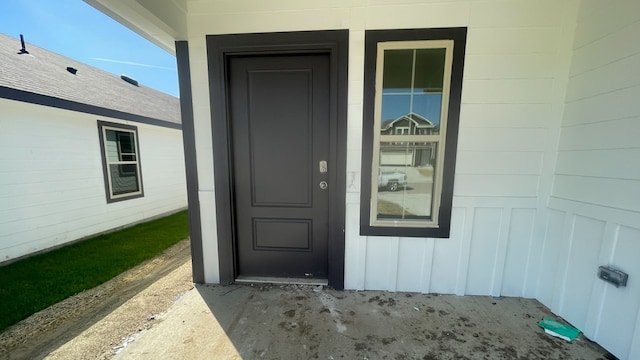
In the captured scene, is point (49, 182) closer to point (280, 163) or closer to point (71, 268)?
point (71, 268)

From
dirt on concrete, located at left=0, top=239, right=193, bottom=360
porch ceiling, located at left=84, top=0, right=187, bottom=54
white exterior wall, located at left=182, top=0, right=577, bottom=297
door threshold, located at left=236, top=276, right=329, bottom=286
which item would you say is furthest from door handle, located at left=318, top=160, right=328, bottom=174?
dirt on concrete, located at left=0, top=239, right=193, bottom=360

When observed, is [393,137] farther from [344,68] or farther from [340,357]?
[340,357]

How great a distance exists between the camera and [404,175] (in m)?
1.91

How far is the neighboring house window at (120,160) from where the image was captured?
389 cm

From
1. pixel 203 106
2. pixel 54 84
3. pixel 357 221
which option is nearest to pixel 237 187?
pixel 203 106

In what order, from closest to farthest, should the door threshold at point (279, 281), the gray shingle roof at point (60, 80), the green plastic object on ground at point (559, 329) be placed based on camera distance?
1. the green plastic object on ground at point (559, 329)
2. the door threshold at point (279, 281)
3. the gray shingle roof at point (60, 80)

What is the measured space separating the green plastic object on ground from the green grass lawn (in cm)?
396

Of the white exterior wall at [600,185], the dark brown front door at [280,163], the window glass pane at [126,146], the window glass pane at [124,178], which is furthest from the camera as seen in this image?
the window glass pane at [126,146]

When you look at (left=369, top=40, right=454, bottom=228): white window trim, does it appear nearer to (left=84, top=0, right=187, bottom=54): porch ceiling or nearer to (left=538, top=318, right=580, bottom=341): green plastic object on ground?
(left=538, top=318, right=580, bottom=341): green plastic object on ground

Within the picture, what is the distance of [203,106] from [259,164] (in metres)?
0.71

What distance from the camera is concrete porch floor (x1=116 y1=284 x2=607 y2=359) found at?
1.38 metres

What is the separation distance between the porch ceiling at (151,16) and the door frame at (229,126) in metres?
0.24

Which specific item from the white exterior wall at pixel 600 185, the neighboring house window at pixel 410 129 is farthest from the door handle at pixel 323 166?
the white exterior wall at pixel 600 185

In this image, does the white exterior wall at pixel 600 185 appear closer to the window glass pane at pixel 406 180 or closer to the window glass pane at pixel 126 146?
the window glass pane at pixel 406 180
